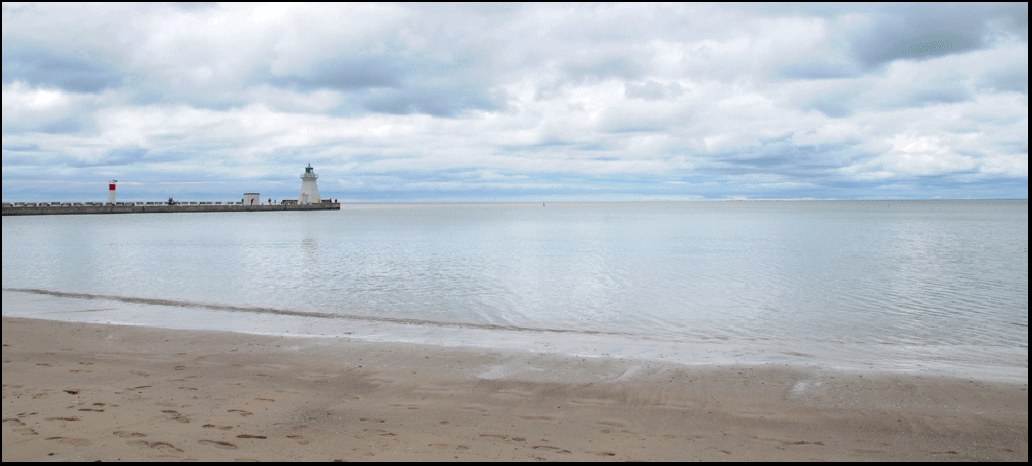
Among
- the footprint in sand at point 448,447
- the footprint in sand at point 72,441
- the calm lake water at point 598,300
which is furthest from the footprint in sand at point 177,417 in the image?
the calm lake water at point 598,300

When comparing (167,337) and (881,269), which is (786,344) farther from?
(881,269)

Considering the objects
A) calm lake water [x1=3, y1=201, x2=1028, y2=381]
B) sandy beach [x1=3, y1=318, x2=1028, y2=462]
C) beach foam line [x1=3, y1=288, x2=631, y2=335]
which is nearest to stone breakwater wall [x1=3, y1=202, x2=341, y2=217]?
calm lake water [x1=3, y1=201, x2=1028, y2=381]

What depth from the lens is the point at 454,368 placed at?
8.07 meters

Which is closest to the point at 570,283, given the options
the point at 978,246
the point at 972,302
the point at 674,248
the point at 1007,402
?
the point at 972,302

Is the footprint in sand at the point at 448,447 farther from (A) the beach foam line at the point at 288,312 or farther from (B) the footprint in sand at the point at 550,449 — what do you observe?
(A) the beach foam line at the point at 288,312

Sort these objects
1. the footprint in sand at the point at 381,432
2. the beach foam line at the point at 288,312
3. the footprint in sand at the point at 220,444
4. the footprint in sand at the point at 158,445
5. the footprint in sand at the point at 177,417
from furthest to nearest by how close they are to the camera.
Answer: the beach foam line at the point at 288,312 → the footprint in sand at the point at 177,417 → the footprint in sand at the point at 381,432 → the footprint in sand at the point at 220,444 → the footprint in sand at the point at 158,445

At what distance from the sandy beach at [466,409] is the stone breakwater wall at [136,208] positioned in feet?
296

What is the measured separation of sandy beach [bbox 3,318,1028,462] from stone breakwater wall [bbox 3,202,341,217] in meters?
90.2

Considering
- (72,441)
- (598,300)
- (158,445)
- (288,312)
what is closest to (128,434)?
(72,441)

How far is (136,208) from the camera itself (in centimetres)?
8906

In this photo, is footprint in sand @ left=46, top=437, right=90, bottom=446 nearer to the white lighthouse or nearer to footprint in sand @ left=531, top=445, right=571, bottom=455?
footprint in sand @ left=531, top=445, right=571, bottom=455

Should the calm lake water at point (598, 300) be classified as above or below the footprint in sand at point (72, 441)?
below

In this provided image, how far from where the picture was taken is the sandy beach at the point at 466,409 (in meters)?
5.01

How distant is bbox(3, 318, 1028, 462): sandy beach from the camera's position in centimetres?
501
